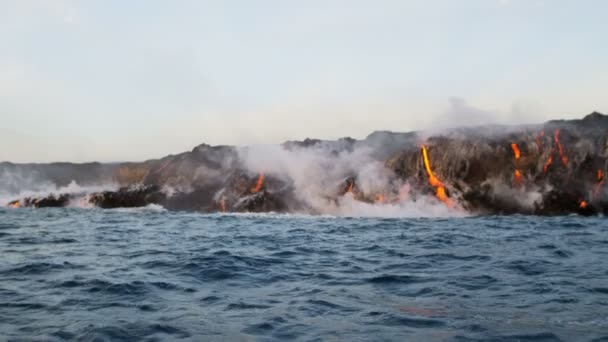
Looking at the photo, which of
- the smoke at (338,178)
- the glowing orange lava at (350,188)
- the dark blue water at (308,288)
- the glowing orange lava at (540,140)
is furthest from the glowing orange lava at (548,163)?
the dark blue water at (308,288)

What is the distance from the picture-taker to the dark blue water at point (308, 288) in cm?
699

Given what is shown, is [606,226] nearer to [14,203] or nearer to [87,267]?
[87,267]

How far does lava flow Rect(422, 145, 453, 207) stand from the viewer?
31.3 metres

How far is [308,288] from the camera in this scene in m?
9.96

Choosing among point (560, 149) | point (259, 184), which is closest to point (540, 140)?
point (560, 149)

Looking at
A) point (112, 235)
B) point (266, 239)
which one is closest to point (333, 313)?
point (266, 239)

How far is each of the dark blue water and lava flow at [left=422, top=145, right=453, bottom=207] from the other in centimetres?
1244

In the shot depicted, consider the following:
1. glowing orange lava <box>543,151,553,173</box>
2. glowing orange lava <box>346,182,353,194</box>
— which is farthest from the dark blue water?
glowing orange lava <box>346,182,353,194</box>

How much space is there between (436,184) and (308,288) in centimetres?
2438

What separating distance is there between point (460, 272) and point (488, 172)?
74.9ft

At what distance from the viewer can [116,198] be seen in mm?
44719

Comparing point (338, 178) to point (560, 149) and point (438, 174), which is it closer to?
point (438, 174)

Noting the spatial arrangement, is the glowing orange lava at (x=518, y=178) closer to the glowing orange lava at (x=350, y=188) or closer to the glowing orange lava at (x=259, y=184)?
the glowing orange lava at (x=350, y=188)

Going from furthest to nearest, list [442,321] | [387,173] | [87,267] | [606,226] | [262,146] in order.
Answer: [262,146], [387,173], [606,226], [87,267], [442,321]
